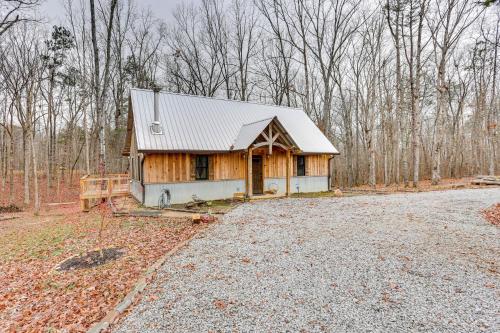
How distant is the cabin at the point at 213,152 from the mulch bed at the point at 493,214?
8.08 metres

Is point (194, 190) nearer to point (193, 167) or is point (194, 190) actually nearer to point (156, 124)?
point (193, 167)

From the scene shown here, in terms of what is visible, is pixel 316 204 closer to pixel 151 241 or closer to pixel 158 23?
pixel 151 241

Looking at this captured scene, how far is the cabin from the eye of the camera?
11.9 metres

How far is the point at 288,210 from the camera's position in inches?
403

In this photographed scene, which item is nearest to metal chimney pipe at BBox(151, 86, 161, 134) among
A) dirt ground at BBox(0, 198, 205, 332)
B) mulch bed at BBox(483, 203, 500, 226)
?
dirt ground at BBox(0, 198, 205, 332)

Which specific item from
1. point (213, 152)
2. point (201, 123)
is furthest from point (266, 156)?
point (201, 123)

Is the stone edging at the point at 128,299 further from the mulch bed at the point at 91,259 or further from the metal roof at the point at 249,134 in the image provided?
the metal roof at the point at 249,134

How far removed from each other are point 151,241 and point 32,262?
8.97 feet

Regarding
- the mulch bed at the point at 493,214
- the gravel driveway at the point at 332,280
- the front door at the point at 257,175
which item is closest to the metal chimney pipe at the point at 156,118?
the front door at the point at 257,175

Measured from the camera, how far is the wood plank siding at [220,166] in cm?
1169

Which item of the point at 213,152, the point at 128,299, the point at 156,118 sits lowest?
the point at 128,299

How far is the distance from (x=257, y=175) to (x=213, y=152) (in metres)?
3.06

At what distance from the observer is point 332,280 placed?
4.38 m

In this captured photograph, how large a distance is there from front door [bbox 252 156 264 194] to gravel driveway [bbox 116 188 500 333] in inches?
253
